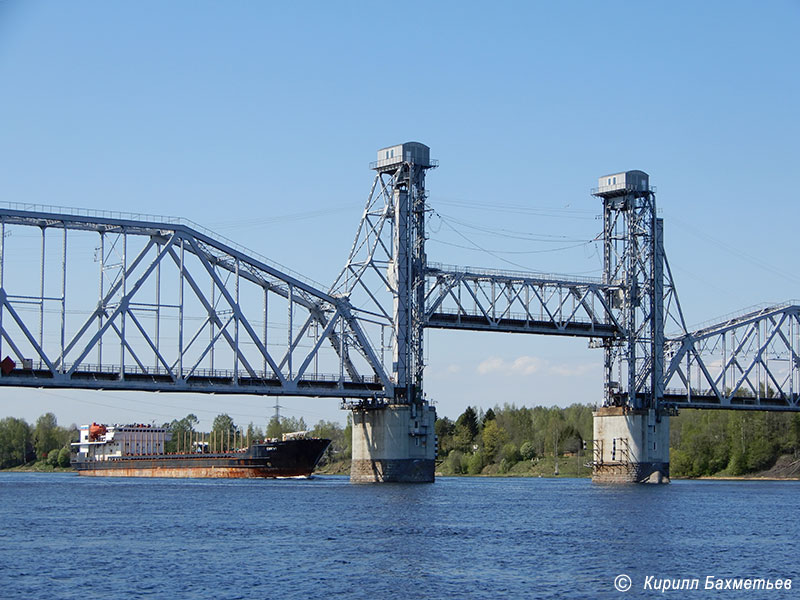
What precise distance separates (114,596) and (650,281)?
8730 centimetres

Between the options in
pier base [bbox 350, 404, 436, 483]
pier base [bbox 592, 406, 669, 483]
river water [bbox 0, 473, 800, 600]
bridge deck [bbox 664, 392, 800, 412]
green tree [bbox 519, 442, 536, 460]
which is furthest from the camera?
green tree [bbox 519, 442, 536, 460]

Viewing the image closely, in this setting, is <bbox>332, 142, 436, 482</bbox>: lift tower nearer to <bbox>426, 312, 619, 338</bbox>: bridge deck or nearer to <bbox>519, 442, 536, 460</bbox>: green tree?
<bbox>426, 312, 619, 338</bbox>: bridge deck

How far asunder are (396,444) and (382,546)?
167 feet

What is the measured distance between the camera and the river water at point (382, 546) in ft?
153

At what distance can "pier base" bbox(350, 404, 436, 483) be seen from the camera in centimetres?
10925

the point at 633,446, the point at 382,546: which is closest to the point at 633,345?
the point at 633,446

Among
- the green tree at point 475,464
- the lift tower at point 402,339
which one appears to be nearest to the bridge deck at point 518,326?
the lift tower at point 402,339

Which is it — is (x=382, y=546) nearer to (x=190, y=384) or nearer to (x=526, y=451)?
(x=190, y=384)

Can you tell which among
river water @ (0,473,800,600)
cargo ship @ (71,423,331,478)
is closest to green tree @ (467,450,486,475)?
cargo ship @ (71,423,331,478)

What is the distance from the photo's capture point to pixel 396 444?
109438 mm

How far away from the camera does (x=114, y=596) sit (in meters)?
44.2

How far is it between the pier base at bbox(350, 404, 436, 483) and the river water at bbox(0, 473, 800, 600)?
1511 centimetres

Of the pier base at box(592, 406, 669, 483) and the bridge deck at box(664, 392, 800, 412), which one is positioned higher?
the bridge deck at box(664, 392, 800, 412)

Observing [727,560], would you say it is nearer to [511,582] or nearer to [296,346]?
[511,582]
